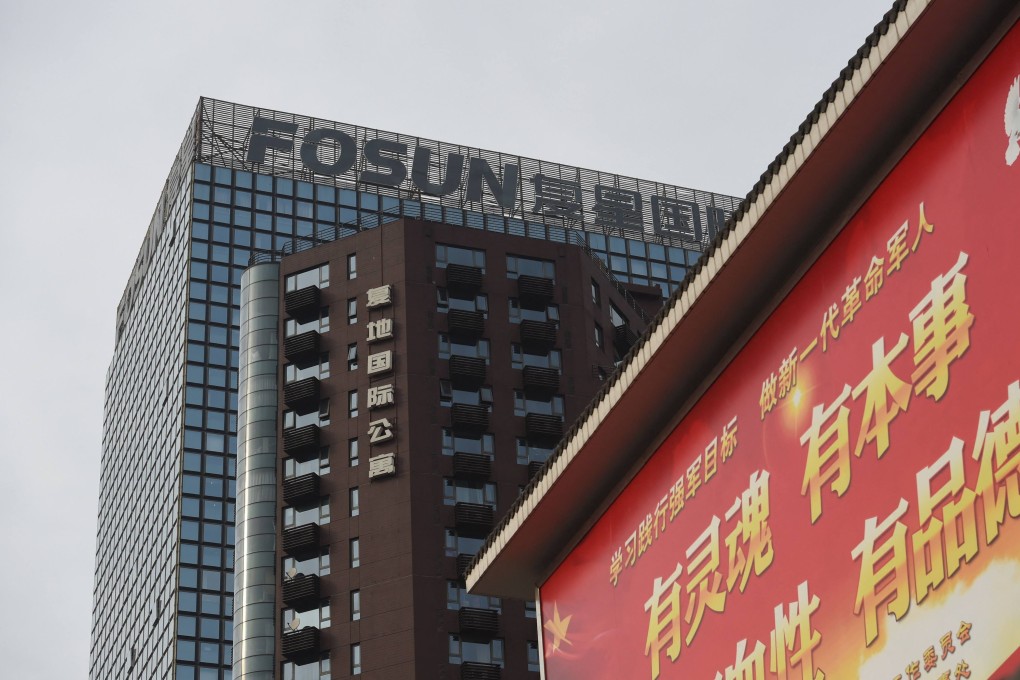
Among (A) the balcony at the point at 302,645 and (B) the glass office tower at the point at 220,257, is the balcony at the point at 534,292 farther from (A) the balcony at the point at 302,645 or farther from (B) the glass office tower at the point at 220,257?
(B) the glass office tower at the point at 220,257

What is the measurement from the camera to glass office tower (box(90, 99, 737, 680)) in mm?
147000

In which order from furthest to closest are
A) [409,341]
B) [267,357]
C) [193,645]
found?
[193,645], [267,357], [409,341]

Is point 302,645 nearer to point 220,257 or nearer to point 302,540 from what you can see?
point 302,540

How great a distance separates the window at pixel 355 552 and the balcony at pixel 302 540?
268 cm

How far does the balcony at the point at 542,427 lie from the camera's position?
10875cm

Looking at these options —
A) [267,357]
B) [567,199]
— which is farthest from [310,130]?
[267,357]

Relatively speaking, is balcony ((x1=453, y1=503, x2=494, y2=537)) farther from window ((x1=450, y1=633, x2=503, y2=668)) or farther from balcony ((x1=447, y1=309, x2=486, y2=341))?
balcony ((x1=447, y1=309, x2=486, y2=341))

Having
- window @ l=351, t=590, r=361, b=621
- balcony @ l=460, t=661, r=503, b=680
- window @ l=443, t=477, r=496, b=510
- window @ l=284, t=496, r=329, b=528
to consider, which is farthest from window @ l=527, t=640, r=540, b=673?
window @ l=284, t=496, r=329, b=528

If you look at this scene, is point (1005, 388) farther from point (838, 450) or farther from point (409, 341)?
point (409, 341)

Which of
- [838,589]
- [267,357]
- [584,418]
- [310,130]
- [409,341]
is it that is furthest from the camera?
[310,130]

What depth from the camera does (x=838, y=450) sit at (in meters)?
30.8

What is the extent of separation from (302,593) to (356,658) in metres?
6.01

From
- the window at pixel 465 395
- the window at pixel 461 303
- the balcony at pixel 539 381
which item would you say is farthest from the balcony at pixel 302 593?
the window at pixel 461 303

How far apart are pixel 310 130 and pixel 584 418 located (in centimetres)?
12164
